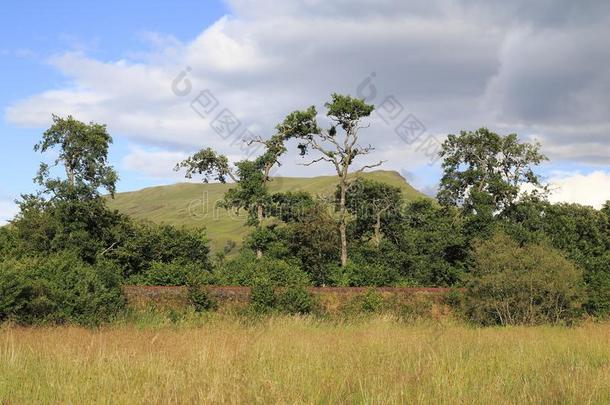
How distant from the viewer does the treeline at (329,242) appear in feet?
63.1

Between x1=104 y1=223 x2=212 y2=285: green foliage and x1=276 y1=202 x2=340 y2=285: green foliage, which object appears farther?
x1=276 y1=202 x2=340 y2=285: green foliage

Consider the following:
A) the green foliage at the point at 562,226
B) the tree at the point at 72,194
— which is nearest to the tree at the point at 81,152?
the tree at the point at 72,194

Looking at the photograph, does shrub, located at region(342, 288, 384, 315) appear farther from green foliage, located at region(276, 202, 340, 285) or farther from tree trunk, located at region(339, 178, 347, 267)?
tree trunk, located at region(339, 178, 347, 267)

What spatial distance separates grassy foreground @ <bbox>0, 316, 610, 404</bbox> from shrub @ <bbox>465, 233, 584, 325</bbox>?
910 cm

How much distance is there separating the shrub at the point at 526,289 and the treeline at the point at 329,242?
2.0 inches

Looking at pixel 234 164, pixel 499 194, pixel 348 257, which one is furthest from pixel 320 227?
pixel 499 194

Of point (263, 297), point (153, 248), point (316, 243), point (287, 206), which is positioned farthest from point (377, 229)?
point (263, 297)

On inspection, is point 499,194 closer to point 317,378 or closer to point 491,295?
point 491,295

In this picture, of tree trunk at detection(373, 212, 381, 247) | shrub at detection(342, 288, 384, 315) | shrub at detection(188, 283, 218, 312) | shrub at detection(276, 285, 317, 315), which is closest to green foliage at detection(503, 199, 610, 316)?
tree trunk at detection(373, 212, 381, 247)

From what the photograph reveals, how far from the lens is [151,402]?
17.2ft

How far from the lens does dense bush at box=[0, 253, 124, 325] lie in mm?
15602

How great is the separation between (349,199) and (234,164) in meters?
10.4

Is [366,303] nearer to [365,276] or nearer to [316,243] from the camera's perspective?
[365,276]

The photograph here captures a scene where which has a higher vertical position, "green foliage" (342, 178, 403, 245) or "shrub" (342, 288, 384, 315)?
"green foliage" (342, 178, 403, 245)
